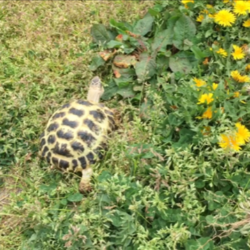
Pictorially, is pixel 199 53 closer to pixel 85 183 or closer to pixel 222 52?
pixel 222 52

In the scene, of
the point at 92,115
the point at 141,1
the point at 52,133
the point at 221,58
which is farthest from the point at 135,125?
the point at 141,1

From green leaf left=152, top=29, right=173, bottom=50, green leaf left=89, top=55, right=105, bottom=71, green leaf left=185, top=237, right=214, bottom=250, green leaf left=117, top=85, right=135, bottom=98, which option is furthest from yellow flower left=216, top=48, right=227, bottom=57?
green leaf left=185, top=237, right=214, bottom=250

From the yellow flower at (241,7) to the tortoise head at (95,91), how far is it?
1.10 m

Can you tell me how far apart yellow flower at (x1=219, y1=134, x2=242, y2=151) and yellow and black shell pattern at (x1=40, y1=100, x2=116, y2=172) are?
2.46 ft

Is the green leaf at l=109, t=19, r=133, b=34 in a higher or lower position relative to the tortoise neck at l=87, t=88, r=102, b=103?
higher

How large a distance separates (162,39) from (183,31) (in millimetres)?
166

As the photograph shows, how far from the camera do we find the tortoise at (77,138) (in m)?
2.65

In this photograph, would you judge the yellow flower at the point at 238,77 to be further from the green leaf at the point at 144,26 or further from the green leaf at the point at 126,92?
the green leaf at the point at 144,26

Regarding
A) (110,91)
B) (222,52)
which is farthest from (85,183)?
(222,52)

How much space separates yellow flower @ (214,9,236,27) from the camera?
2.95 m

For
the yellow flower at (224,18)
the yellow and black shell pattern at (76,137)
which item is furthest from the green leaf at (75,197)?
the yellow flower at (224,18)

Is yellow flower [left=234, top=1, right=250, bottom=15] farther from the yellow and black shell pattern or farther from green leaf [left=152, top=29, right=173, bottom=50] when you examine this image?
the yellow and black shell pattern

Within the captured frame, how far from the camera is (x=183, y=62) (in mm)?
3012

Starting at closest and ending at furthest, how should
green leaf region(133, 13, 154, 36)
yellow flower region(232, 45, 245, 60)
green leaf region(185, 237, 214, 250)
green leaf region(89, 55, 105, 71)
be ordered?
green leaf region(185, 237, 214, 250) < yellow flower region(232, 45, 245, 60) < green leaf region(89, 55, 105, 71) < green leaf region(133, 13, 154, 36)
